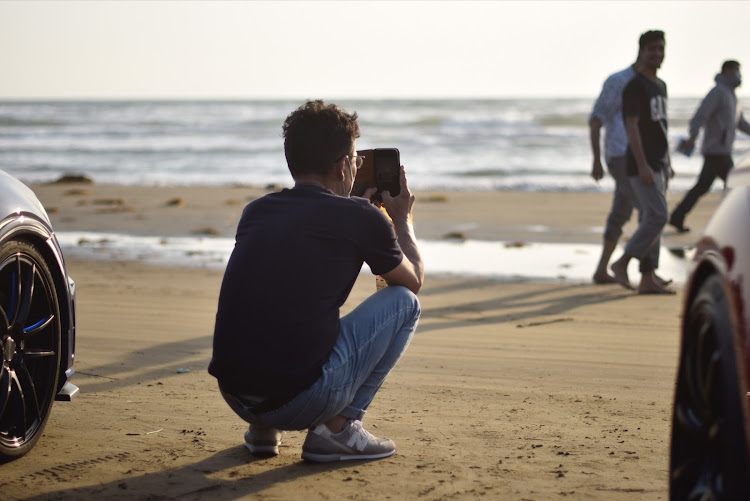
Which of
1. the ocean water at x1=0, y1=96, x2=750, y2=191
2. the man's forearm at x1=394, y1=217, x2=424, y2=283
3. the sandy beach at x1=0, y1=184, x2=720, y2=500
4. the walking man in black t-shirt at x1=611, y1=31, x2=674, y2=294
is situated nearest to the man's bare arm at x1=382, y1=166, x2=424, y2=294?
the man's forearm at x1=394, y1=217, x2=424, y2=283

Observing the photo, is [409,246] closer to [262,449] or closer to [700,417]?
[262,449]

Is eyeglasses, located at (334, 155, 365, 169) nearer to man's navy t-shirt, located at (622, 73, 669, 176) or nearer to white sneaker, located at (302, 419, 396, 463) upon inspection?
white sneaker, located at (302, 419, 396, 463)

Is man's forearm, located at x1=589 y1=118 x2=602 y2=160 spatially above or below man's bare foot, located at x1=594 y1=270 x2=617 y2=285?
above

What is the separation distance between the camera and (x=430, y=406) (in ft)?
14.9

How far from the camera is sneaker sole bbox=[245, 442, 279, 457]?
147 inches

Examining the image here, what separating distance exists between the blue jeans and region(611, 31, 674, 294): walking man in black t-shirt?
174 inches

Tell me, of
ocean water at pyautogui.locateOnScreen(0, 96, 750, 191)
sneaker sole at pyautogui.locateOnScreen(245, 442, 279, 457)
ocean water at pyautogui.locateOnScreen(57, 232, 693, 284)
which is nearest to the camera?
sneaker sole at pyautogui.locateOnScreen(245, 442, 279, 457)

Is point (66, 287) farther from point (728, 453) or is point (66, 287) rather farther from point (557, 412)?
point (728, 453)

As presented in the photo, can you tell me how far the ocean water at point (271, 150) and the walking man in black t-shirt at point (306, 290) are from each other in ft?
52.0

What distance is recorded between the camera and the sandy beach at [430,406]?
11.3 feet

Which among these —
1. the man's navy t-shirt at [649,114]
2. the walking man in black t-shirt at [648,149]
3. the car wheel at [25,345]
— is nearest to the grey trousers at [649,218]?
the walking man in black t-shirt at [648,149]

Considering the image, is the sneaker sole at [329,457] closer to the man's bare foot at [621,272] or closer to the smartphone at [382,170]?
the smartphone at [382,170]

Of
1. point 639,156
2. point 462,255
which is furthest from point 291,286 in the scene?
point 462,255

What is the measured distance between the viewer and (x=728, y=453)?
6.77 feet
